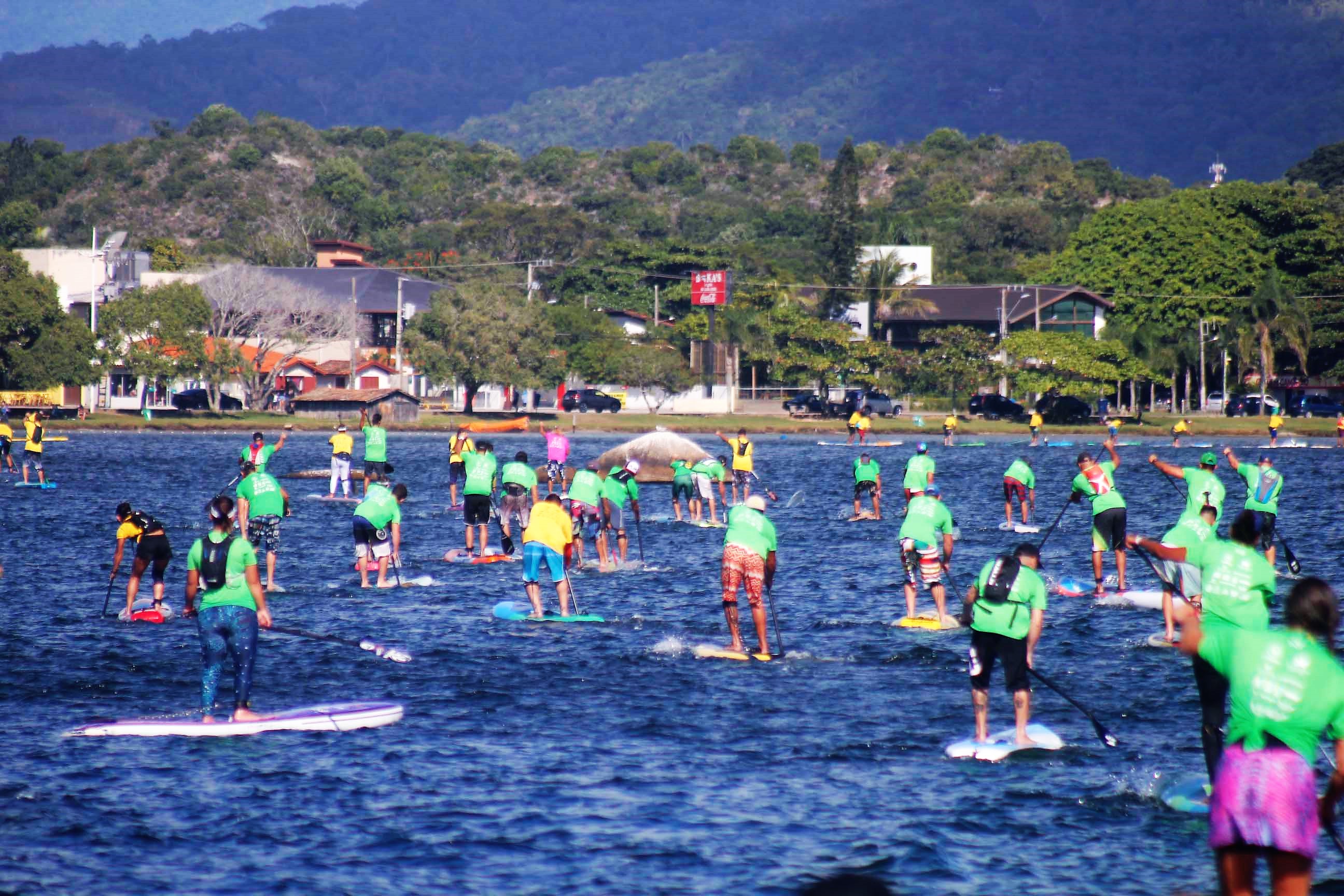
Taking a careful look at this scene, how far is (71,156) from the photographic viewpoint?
187000 millimetres

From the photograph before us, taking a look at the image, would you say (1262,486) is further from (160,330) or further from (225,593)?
(160,330)

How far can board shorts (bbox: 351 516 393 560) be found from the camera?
2361 cm

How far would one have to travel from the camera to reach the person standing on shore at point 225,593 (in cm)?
1407

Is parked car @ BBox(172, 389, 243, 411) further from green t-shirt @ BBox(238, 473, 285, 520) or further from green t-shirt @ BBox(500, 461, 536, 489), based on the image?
green t-shirt @ BBox(238, 473, 285, 520)

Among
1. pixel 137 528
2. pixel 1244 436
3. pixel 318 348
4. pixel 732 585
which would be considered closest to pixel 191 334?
pixel 318 348

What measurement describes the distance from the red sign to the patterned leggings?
8308 centimetres

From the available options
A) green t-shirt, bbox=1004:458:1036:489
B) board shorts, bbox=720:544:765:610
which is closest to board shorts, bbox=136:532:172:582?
board shorts, bbox=720:544:765:610

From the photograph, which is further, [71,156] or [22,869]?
[71,156]

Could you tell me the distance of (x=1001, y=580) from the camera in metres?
13.4

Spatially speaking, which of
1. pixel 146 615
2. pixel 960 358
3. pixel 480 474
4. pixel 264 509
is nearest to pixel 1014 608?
pixel 264 509

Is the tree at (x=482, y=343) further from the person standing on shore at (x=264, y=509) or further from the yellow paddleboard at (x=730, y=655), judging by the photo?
the yellow paddleboard at (x=730, y=655)

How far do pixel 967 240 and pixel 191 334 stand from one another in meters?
77.0

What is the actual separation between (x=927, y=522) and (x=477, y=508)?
10864mm

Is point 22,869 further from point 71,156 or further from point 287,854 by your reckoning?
point 71,156
